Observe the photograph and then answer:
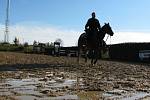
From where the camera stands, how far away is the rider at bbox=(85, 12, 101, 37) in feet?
80.3

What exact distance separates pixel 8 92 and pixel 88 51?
59.6 ft

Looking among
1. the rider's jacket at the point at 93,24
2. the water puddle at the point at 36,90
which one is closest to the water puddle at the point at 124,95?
the water puddle at the point at 36,90

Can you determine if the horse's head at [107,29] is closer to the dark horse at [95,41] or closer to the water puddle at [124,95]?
the dark horse at [95,41]

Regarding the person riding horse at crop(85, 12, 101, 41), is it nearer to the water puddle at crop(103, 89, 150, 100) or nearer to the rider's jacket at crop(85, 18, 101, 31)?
the rider's jacket at crop(85, 18, 101, 31)

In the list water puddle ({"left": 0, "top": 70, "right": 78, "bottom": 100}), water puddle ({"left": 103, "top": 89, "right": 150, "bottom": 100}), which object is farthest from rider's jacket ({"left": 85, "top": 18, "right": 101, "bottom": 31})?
water puddle ({"left": 103, "top": 89, "right": 150, "bottom": 100})

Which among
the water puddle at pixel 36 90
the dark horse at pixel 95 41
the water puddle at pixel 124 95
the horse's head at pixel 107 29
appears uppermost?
the horse's head at pixel 107 29

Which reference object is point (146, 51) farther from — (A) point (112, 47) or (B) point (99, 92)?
(B) point (99, 92)

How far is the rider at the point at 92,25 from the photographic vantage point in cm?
2448

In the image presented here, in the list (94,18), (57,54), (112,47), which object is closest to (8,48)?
(57,54)

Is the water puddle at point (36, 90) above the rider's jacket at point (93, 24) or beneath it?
beneath

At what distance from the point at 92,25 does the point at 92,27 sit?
5.9 inches

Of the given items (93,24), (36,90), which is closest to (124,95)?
(36,90)

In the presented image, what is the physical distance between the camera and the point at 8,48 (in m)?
56.2

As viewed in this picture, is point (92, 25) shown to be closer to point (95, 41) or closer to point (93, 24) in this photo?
point (93, 24)
